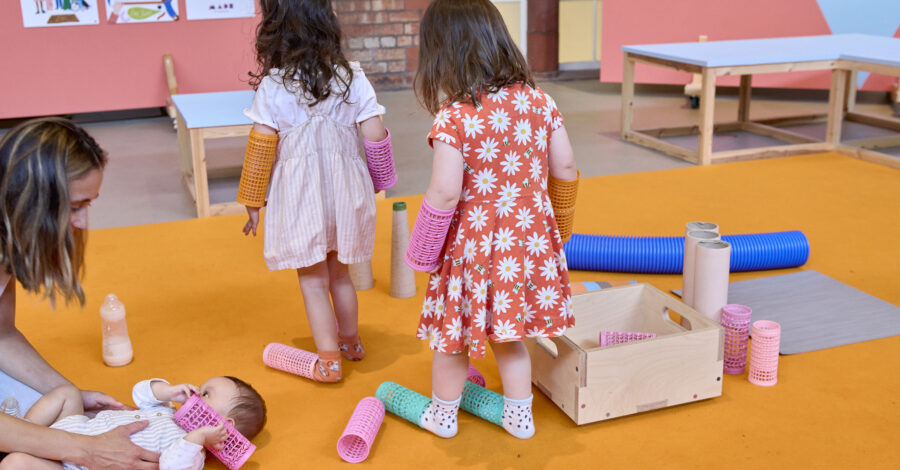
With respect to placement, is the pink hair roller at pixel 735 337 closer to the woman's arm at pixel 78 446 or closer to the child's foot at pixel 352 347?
the child's foot at pixel 352 347

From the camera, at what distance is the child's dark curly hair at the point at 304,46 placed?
90.2 inches

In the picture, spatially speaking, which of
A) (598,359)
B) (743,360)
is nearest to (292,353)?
(598,359)

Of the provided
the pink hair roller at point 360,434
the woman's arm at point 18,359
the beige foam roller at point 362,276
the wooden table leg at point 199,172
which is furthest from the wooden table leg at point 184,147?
the pink hair roller at point 360,434

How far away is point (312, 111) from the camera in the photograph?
7.72 ft

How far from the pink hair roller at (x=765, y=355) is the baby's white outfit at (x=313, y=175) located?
111 cm

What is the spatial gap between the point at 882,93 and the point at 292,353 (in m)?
5.54

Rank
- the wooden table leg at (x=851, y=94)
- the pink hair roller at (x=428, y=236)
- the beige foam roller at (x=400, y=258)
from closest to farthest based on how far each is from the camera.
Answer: the pink hair roller at (x=428, y=236), the beige foam roller at (x=400, y=258), the wooden table leg at (x=851, y=94)

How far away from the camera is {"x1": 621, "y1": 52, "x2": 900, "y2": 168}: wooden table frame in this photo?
4652 mm

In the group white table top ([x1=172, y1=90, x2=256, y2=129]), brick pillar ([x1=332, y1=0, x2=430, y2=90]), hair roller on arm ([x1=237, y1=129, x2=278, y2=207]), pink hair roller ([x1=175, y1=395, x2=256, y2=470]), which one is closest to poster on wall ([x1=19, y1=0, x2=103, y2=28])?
white table top ([x1=172, y1=90, x2=256, y2=129])

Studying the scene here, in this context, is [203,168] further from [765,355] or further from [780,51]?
[780,51]

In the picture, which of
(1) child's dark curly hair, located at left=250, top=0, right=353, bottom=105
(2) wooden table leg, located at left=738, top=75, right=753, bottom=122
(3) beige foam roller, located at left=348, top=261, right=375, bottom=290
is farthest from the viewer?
(2) wooden table leg, located at left=738, top=75, right=753, bottom=122

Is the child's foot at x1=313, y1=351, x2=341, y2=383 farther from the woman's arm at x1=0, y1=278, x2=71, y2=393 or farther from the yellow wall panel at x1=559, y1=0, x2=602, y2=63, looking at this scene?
the yellow wall panel at x1=559, y1=0, x2=602, y2=63

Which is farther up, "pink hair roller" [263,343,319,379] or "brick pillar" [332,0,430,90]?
"brick pillar" [332,0,430,90]

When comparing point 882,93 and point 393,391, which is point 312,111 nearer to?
point 393,391
